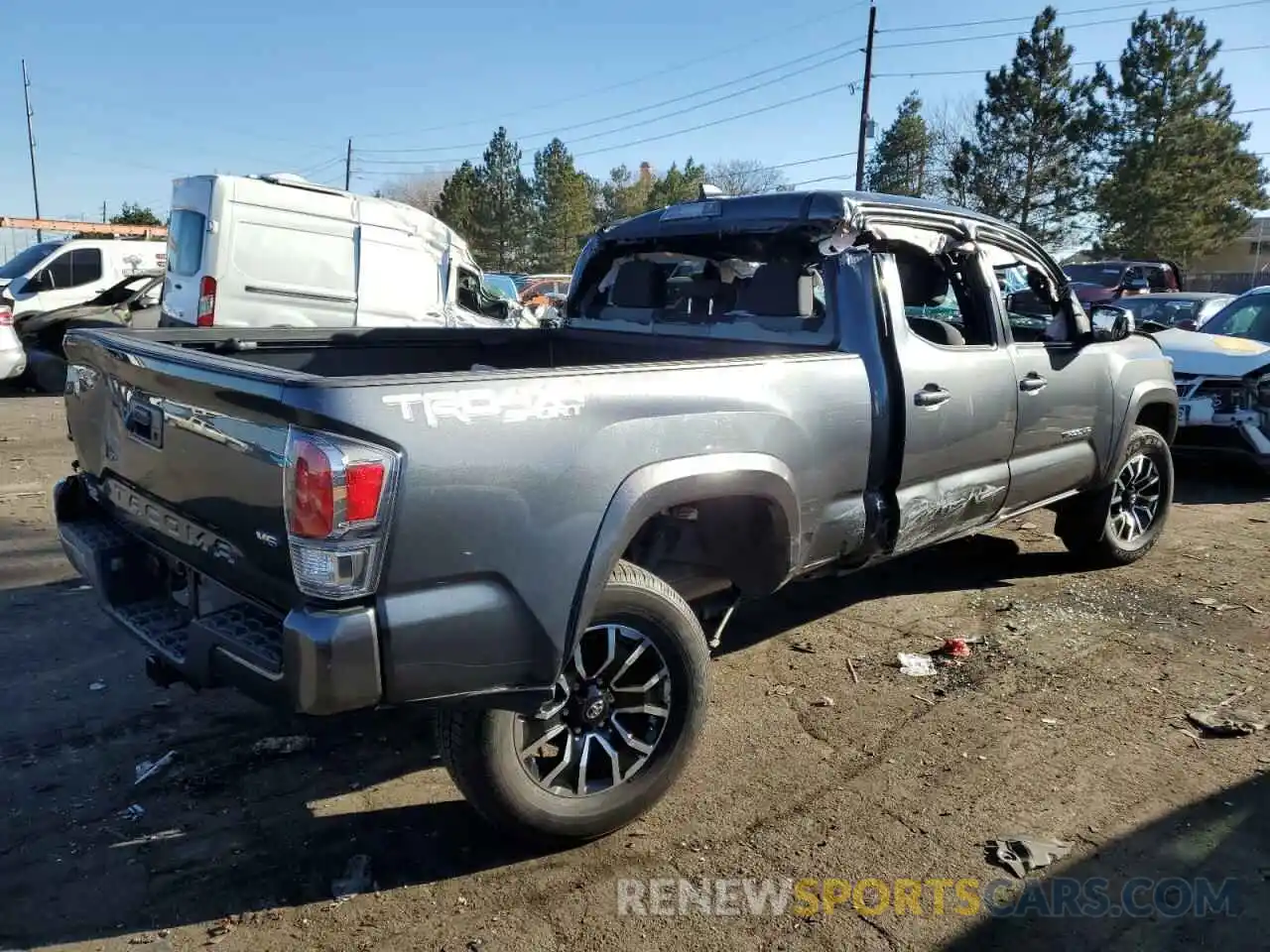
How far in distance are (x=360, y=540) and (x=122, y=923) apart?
134 centimetres

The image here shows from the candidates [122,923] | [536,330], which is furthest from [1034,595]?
[122,923]

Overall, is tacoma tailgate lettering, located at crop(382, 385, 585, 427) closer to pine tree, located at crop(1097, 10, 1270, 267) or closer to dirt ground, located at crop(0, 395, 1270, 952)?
dirt ground, located at crop(0, 395, 1270, 952)

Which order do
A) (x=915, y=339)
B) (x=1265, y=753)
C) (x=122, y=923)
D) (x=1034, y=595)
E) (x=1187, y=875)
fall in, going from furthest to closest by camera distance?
(x=1034, y=595) < (x=915, y=339) < (x=1265, y=753) < (x=1187, y=875) < (x=122, y=923)

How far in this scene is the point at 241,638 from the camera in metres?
2.56

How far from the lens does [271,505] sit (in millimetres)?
2441

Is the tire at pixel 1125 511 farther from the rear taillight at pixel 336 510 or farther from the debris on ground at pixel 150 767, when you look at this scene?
the debris on ground at pixel 150 767

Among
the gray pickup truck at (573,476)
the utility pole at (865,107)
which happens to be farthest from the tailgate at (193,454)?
the utility pole at (865,107)

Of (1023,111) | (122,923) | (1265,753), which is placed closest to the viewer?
(122,923)

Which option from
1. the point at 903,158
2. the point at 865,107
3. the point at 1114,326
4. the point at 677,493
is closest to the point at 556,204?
the point at 903,158

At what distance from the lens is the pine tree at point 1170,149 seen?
1428 inches

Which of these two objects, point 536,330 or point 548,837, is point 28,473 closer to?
point 536,330

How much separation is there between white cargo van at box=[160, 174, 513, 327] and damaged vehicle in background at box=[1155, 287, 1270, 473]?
25.7 feet

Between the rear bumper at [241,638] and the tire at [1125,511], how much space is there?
15.1ft

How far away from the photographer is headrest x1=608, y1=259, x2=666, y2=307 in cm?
478
